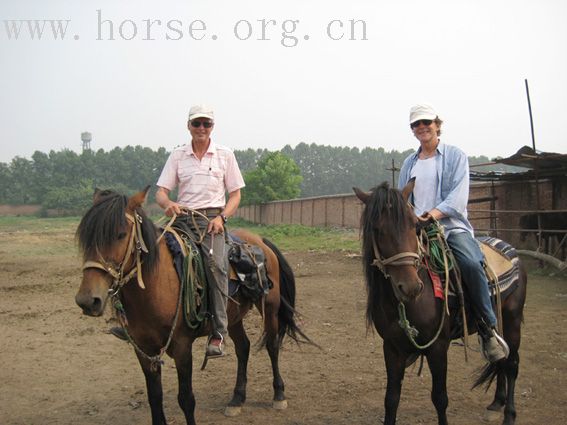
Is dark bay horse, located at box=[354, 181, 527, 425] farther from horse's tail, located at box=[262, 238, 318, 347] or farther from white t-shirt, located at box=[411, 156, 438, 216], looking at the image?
horse's tail, located at box=[262, 238, 318, 347]

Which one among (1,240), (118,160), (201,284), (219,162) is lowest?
(1,240)

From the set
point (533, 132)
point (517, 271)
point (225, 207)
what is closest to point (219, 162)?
point (225, 207)

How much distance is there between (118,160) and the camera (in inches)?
3716

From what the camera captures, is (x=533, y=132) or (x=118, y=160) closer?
(x=533, y=132)

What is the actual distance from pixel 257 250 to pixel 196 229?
800mm

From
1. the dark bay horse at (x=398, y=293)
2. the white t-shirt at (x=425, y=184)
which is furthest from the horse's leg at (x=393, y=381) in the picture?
the white t-shirt at (x=425, y=184)

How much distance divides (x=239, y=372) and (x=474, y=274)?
101 inches

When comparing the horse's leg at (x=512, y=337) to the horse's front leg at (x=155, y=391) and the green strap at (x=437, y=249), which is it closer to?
the green strap at (x=437, y=249)

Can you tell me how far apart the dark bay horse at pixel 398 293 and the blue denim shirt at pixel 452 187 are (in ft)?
1.66

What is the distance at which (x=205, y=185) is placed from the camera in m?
4.21

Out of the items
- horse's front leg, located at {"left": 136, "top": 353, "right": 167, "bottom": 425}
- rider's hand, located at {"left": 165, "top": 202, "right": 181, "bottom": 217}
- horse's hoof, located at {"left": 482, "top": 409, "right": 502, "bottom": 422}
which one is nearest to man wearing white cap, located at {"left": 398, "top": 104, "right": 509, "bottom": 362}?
horse's hoof, located at {"left": 482, "top": 409, "right": 502, "bottom": 422}

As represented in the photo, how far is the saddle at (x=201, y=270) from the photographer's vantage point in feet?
12.1

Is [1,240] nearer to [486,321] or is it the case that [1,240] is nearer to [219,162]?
[219,162]

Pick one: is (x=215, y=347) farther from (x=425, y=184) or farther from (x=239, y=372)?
(x=425, y=184)
